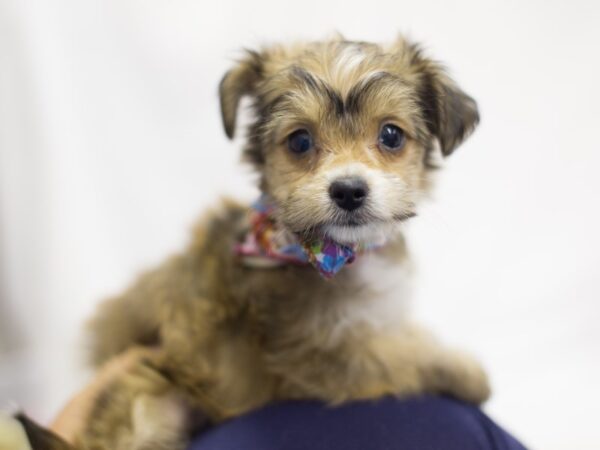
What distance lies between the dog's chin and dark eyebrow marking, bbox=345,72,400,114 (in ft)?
1.53

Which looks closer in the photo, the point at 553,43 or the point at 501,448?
the point at 501,448

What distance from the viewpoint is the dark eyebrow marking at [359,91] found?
2324 mm

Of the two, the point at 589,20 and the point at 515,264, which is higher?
the point at 589,20

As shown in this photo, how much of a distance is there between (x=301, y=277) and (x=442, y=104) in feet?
3.31

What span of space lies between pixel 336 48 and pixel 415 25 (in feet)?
5.04

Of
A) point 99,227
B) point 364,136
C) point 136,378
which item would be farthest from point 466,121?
point 99,227

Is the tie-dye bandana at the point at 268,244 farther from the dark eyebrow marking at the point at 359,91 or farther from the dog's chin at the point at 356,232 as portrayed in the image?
the dark eyebrow marking at the point at 359,91

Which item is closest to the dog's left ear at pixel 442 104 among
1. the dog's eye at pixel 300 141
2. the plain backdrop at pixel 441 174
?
the dog's eye at pixel 300 141

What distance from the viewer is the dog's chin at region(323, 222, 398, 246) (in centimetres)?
225

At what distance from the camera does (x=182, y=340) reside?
2863mm

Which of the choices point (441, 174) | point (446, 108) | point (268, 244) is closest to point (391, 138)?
point (446, 108)

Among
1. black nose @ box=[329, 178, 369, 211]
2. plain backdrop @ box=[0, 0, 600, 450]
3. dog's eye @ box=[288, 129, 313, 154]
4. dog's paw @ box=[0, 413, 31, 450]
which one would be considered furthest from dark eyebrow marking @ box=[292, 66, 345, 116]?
dog's paw @ box=[0, 413, 31, 450]

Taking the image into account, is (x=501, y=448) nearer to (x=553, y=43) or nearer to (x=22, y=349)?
(x=553, y=43)

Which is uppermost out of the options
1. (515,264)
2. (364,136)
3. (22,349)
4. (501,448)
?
(364,136)
